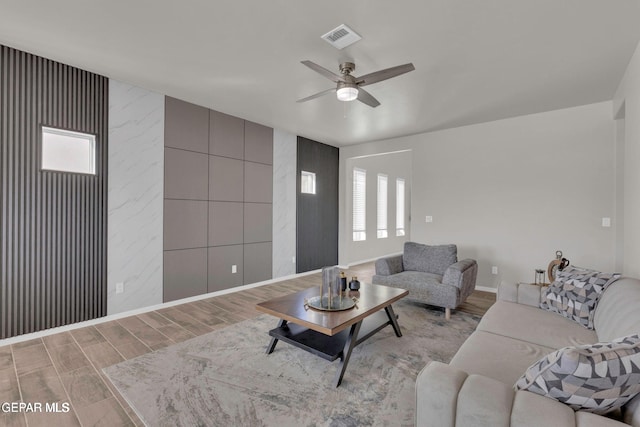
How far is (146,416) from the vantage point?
182cm

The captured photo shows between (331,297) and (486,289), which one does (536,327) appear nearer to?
(331,297)

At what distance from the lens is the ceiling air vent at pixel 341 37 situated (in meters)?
2.38

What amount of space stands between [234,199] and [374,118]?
2.59 m

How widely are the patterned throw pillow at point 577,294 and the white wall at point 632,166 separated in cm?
69

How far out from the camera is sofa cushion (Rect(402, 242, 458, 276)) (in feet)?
13.2

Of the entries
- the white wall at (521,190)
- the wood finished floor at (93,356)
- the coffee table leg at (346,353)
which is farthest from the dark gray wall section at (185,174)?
the white wall at (521,190)

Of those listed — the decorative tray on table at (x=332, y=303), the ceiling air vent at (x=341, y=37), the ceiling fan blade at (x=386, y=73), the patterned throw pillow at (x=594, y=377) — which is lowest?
the decorative tray on table at (x=332, y=303)

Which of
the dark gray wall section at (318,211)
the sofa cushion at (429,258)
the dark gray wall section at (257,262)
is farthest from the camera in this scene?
the dark gray wall section at (318,211)

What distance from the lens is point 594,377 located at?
1026 millimetres

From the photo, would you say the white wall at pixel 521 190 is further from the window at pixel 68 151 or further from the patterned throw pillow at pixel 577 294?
the window at pixel 68 151

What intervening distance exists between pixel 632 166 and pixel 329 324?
3212 millimetres

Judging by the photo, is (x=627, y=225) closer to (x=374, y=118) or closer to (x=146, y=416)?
(x=374, y=118)

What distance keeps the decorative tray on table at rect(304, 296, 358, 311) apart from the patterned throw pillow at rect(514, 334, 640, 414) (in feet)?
4.88

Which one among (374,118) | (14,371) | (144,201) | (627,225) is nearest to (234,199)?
(144,201)
